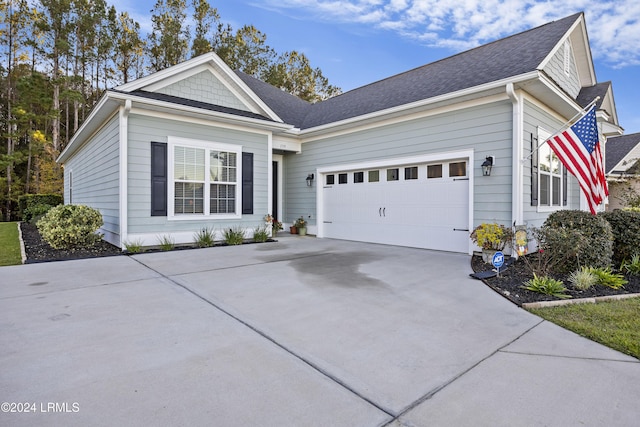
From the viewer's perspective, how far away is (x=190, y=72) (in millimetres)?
8312

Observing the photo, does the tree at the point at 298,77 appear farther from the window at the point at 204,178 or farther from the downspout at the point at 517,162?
the downspout at the point at 517,162

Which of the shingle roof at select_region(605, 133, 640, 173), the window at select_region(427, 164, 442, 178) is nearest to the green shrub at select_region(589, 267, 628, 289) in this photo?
the window at select_region(427, 164, 442, 178)

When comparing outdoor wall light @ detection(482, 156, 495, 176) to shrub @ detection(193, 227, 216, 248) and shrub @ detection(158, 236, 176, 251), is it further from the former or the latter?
shrub @ detection(158, 236, 176, 251)

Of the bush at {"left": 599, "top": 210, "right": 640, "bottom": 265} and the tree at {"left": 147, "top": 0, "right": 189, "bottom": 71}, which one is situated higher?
the tree at {"left": 147, "top": 0, "right": 189, "bottom": 71}

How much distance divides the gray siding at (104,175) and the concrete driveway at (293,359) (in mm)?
3415

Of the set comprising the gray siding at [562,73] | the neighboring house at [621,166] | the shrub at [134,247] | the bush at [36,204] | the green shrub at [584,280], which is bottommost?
the green shrub at [584,280]

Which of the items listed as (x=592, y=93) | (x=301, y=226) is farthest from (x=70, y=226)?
(x=592, y=93)

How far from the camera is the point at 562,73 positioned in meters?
8.20

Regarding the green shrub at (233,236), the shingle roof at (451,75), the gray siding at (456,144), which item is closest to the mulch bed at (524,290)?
the gray siding at (456,144)

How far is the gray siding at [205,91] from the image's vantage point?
323 inches

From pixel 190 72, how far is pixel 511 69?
7269mm

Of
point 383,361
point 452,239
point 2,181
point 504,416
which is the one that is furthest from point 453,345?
point 2,181

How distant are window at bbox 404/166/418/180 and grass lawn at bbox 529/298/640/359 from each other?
469 cm

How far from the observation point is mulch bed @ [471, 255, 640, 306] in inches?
160
